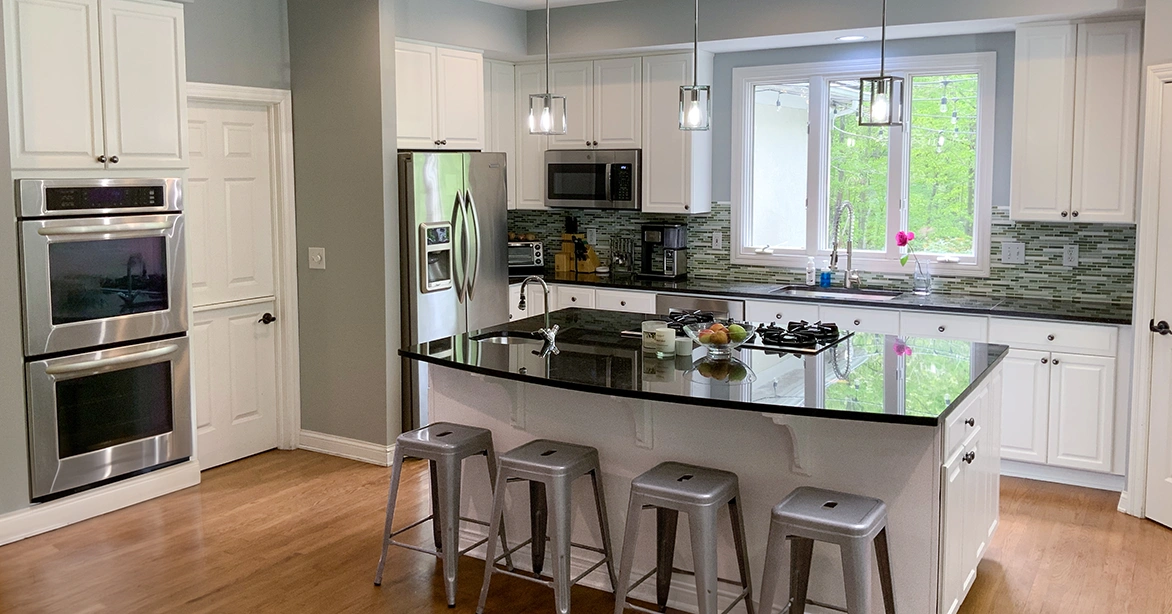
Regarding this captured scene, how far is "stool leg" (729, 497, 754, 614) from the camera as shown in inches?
135

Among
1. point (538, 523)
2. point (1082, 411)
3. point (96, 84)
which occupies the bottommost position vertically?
point (538, 523)

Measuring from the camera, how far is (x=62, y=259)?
4.48 m

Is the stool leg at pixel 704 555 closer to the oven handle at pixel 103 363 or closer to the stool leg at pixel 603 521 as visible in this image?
the stool leg at pixel 603 521

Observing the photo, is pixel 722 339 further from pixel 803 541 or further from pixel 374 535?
pixel 374 535

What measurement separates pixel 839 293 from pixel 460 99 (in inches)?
101

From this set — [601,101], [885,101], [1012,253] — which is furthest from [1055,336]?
[601,101]

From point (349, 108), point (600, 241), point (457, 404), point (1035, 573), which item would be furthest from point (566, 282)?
point (1035, 573)

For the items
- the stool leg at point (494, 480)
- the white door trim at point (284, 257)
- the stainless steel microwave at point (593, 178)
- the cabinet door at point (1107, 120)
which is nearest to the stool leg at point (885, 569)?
the stool leg at point (494, 480)

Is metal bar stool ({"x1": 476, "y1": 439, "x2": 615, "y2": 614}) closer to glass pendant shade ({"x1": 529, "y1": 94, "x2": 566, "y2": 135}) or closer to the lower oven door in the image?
glass pendant shade ({"x1": 529, "y1": 94, "x2": 566, "y2": 135})

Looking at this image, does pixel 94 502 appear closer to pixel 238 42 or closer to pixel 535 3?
pixel 238 42

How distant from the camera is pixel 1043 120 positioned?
5.21 meters

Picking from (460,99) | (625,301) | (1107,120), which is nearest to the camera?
(1107,120)

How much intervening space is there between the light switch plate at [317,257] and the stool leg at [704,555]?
10.8 feet

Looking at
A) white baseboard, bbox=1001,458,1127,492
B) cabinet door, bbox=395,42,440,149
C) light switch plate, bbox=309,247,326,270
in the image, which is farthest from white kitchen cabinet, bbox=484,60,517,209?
white baseboard, bbox=1001,458,1127,492
